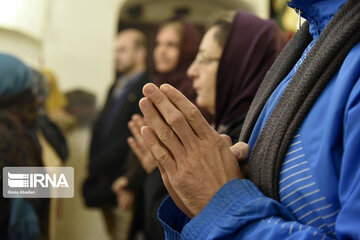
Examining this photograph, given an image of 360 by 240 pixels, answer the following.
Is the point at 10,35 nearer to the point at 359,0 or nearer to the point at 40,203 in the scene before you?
the point at 40,203

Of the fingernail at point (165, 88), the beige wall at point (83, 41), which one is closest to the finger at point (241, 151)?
the fingernail at point (165, 88)

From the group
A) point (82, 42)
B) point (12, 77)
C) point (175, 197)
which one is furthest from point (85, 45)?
point (175, 197)

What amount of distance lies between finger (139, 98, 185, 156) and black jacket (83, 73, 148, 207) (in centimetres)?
150

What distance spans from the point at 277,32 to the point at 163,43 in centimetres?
93

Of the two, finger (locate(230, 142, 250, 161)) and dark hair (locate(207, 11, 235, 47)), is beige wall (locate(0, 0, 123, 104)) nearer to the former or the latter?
dark hair (locate(207, 11, 235, 47))

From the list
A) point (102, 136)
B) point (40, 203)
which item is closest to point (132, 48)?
point (102, 136)

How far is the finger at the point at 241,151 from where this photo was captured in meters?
0.67

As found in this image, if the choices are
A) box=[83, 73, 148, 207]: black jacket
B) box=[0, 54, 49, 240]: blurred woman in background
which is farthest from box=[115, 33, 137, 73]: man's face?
box=[0, 54, 49, 240]: blurred woman in background

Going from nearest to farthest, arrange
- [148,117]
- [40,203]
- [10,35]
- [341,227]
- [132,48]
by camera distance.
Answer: [341,227], [148,117], [40,203], [10,35], [132,48]

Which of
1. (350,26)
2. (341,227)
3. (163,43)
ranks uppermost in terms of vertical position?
(163,43)

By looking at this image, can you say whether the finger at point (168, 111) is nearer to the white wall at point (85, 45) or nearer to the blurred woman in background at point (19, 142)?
the blurred woman in background at point (19, 142)

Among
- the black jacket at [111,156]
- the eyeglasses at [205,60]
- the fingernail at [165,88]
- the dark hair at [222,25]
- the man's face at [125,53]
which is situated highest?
the man's face at [125,53]

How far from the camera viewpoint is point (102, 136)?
8.04 ft

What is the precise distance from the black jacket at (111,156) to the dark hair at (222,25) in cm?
88
